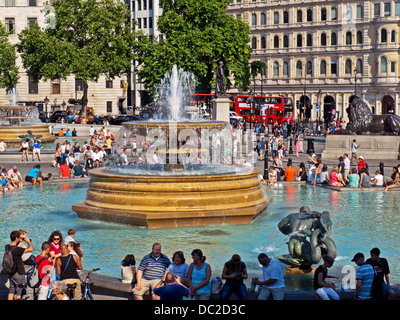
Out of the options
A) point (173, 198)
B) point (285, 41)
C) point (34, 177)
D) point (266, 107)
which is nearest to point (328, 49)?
point (285, 41)

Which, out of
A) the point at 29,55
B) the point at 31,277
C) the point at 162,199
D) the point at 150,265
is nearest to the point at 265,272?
the point at 150,265

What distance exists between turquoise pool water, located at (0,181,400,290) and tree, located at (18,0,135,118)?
43.9 meters

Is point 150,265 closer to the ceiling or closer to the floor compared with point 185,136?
closer to the floor

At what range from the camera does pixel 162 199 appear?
1777 cm

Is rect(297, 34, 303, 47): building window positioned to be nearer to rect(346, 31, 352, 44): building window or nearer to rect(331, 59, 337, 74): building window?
rect(331, 59, 337, 74): building window

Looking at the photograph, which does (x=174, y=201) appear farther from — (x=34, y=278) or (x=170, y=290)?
(x=170, y=290)

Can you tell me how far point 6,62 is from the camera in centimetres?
7431

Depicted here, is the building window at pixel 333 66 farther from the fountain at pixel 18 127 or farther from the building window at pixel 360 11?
the fountain at pixel 18 127

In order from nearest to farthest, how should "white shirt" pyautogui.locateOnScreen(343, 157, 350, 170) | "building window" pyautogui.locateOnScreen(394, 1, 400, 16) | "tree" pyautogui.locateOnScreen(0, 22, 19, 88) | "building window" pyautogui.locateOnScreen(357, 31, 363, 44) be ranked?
"white shirt" pyautogui.locateOnScreen(343, 157, 350, 170)
"tree" pyautogui.locateOnScreen(0, 22, 19, 88)
"building window" pyautogui.locateOnScreen(394, 1, 400, 16)
"building window" pyautogui.locateOnScreen(357, 31, 363, 44)

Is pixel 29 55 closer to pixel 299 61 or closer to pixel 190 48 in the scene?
pixel 190 48

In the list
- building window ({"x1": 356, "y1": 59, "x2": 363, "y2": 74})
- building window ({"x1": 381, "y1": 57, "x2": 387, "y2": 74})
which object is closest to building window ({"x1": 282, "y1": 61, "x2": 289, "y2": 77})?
building window ({"x1": 356, "y1": 59, "x2": 363, "y2": 74})

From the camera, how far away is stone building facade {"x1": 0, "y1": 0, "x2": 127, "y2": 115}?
83.7m
